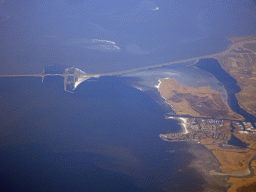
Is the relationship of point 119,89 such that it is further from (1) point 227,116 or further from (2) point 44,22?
(2) point 44,22

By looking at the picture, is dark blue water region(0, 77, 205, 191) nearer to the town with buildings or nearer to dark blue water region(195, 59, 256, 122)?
the town with buildings

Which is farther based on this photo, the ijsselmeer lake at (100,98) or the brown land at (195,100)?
the brown land at (195,100)

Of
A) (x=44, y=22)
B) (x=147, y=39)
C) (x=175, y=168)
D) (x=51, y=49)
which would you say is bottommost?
(x=175, y=168)

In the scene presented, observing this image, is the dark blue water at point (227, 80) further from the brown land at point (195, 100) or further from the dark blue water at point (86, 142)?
the dark blue water at point (86, 142)

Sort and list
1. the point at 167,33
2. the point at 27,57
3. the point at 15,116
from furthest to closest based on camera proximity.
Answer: the point at 167,33 < the point at 27,57 < the point at 15,116

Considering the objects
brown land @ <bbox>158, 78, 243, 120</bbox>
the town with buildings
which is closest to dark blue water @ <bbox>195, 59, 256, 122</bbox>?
brown land @ <bbox>158, 78, 243, 120</bbox>

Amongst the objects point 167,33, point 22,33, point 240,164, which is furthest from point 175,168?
point 22,33

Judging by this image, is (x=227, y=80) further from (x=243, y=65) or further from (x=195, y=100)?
(x=195, y=100)

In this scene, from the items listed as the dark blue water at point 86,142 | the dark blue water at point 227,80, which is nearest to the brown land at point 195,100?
the dark blue water at point 227,80
